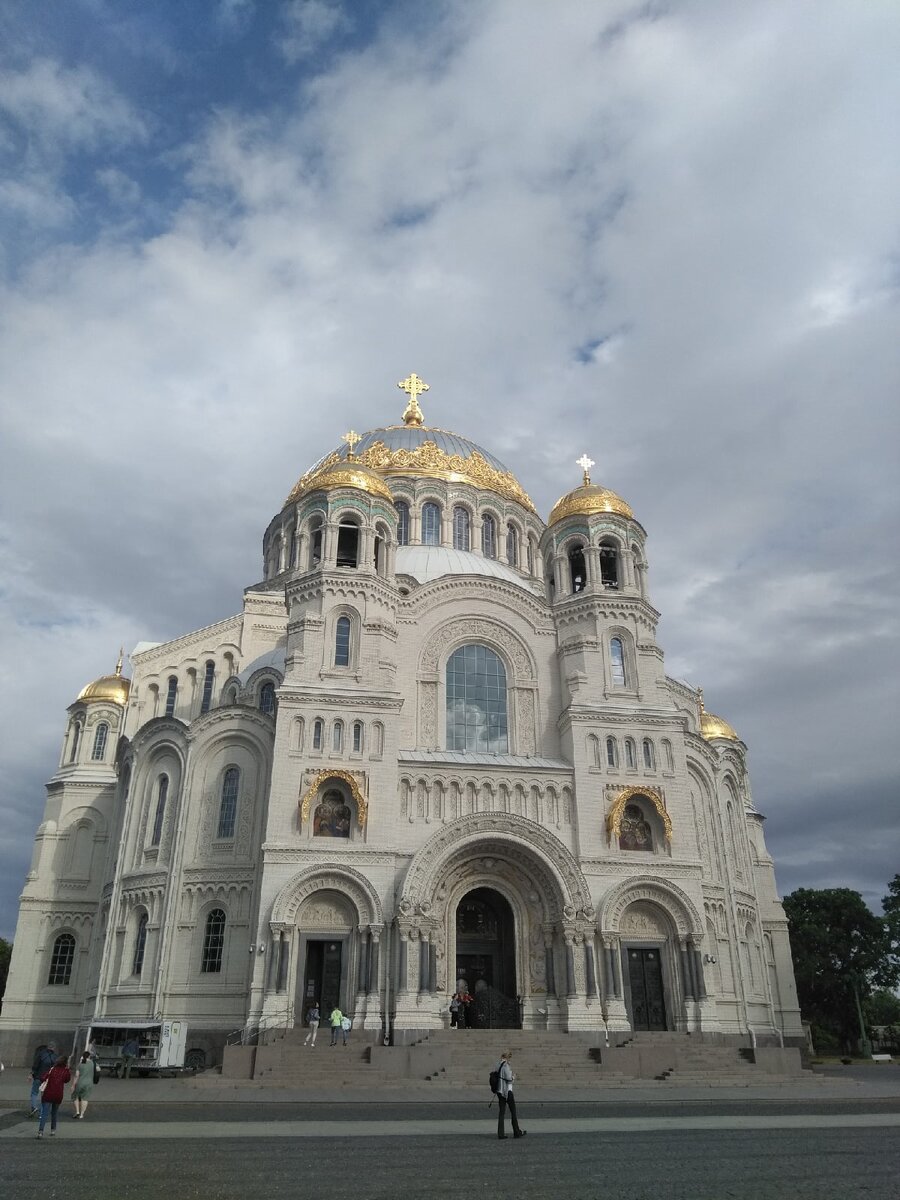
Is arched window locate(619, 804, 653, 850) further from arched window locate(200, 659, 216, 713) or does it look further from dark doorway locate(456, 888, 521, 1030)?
arched window locate(200, 659, 216, 713)

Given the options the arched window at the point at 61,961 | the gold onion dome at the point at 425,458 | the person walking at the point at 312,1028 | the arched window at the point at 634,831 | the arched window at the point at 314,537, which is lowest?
the person walking at the point at 312,1028

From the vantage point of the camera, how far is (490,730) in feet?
106

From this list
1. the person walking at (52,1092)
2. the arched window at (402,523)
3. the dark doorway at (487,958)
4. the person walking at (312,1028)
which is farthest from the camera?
the arched window at (402,523)

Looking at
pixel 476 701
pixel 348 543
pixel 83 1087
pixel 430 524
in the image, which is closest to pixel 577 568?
pixel 476 701

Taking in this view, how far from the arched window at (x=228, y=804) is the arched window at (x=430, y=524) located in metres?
16.0

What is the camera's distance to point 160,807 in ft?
101

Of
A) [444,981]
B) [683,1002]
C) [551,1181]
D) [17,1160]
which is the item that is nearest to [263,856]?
[444,981]

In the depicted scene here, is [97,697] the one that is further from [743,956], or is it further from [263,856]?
[743,956]

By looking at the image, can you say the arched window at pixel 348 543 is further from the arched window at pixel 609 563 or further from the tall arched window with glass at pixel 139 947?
the tall arched window with glass at pixel 139 947

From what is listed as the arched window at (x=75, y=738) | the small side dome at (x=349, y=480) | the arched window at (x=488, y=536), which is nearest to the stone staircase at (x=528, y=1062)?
the small side dome at (x=349, y=480)

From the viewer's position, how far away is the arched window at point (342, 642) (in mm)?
31172

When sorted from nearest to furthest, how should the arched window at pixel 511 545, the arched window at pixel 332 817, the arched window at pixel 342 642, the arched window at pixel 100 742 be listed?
the arched window at pixel 332 817, the arched window at pixel 342 642, the arched window at pixel 100 742, the arched window at pixel 511 545

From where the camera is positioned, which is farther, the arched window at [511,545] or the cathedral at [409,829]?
the arched window at [511,545]

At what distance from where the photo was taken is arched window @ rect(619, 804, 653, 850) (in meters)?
29.7
